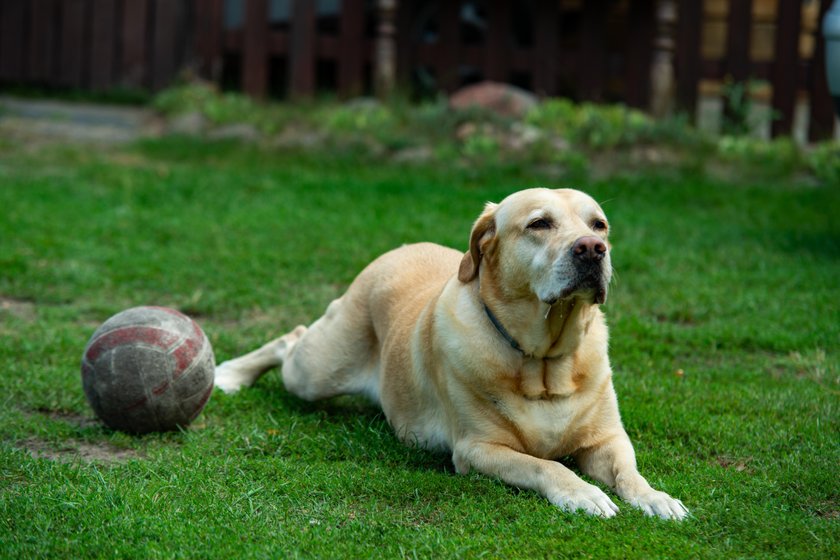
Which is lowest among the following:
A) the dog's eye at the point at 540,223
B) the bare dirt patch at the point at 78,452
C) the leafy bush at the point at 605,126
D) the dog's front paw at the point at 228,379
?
the bare dirt patch at the point at 78,452

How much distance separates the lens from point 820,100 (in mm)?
11281

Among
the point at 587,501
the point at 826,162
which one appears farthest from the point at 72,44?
the point at 587,501

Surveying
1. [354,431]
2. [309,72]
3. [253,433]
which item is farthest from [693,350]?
[309,72]

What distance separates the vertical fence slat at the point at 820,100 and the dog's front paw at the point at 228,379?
7660 mm

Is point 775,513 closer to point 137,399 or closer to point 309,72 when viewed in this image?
point 137,399

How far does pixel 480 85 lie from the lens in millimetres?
12047

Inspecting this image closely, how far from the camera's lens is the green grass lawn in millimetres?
3850

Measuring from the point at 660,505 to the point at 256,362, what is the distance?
250 centimetres

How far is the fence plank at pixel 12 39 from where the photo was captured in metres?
15.8

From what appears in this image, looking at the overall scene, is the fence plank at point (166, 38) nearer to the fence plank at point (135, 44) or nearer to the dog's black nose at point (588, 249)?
the fence plank at point (135, 44)

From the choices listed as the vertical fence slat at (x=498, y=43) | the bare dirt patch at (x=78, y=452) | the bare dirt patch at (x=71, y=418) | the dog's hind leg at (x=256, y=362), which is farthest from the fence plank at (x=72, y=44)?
Result: the bare dirt patch at (x=78, y=452)

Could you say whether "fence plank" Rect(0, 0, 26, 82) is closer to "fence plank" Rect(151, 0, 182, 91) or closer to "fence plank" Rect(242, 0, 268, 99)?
"fence plank" Rect(151, 0, 182, 91)

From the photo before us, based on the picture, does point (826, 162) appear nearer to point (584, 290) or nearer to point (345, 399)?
point (345, 399)

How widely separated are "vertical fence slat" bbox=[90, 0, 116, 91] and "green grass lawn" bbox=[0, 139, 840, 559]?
4139 millimetres
